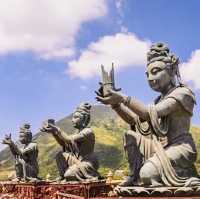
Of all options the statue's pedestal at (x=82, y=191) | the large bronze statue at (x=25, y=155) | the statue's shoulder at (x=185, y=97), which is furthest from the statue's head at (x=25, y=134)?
the statue's shoulder at (x=185, y=97)

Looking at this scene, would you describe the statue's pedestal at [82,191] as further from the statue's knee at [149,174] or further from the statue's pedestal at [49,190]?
the statue's knee at [149,174]

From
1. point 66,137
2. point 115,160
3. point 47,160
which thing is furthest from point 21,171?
point 47,160

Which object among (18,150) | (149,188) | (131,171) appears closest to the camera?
(149,188)

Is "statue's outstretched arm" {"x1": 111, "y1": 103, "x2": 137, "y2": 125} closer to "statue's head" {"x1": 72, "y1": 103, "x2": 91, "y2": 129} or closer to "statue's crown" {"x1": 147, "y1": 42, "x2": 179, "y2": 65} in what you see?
"statue's crown" {"x1": 147, "y1": 42, "x2": 179, "y2": 65}

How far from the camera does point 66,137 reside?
1311 cm

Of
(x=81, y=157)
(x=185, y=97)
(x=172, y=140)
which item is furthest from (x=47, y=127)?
(x=185, y=97)

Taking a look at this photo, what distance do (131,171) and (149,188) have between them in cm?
72

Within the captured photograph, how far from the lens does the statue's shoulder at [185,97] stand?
777 cm

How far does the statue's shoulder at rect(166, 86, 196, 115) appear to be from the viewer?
25.5 ft

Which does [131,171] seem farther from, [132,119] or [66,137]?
[66,137]

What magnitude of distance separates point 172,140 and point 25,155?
8.74 meters

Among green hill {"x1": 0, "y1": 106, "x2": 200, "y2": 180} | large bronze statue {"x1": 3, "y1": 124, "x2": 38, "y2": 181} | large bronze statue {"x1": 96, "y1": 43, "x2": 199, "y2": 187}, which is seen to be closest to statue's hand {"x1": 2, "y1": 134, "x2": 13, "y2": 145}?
large bronze statue {"x1": 3, "y1": 124, "x2": 38, "y2": 181}

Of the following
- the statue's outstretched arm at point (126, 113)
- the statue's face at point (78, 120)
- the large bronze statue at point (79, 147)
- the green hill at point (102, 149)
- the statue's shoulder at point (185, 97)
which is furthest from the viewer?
the green hill at point (102, 149)

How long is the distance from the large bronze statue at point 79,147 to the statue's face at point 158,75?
5.19 meters
